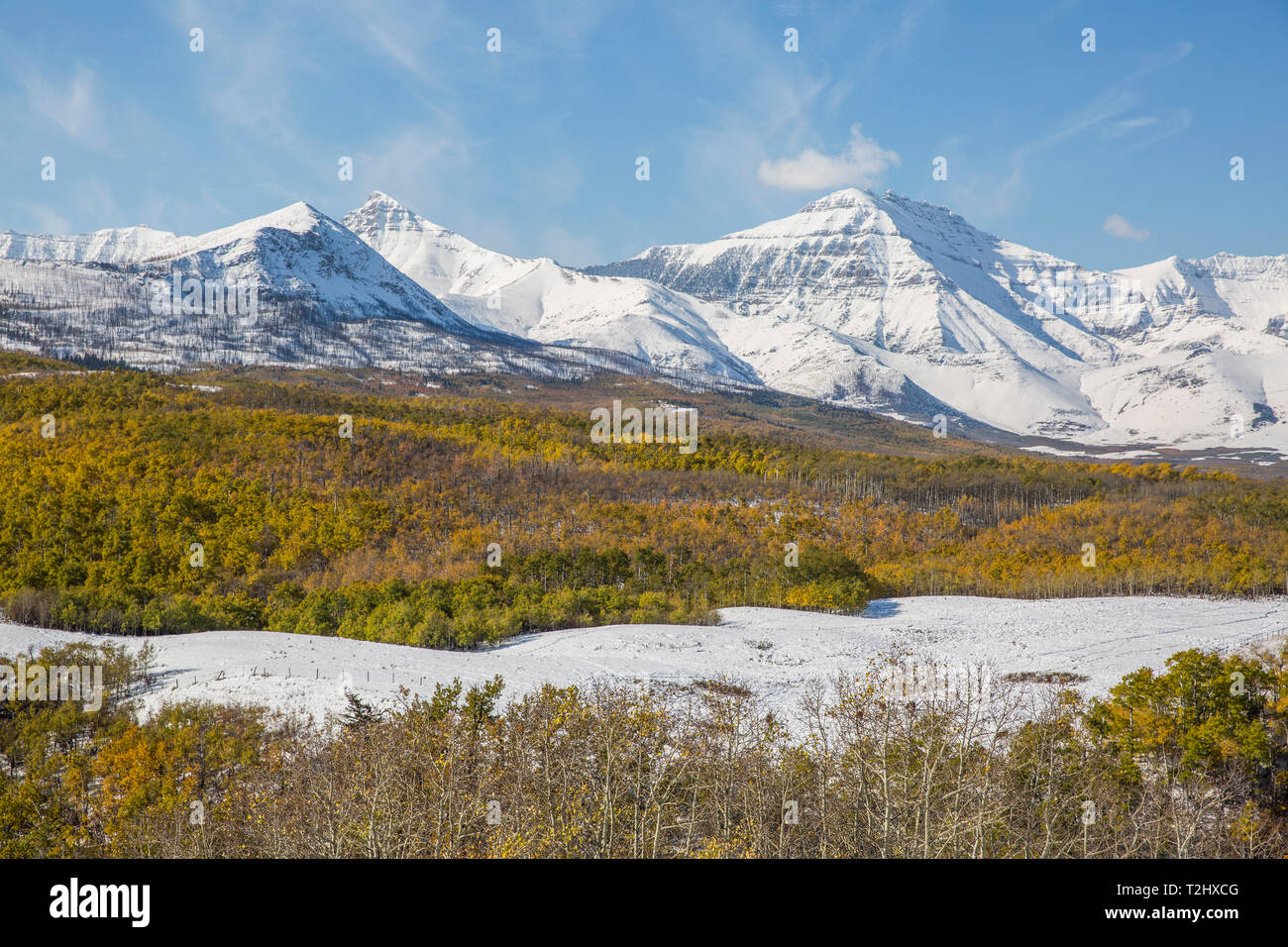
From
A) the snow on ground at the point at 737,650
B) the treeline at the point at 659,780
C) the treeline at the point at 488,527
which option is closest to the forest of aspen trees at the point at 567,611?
the treeline at the point at 659,780

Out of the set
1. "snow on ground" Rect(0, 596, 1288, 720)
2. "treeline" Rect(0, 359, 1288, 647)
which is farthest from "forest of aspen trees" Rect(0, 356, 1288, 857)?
"snow on ground" Rect(0, 596, 1288, 720)

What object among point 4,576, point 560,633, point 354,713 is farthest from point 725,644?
point 4,576

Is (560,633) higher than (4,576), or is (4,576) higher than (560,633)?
(4,576)

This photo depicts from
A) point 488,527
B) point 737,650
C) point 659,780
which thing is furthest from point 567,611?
point 659,780

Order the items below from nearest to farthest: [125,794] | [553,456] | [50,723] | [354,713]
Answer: [125,794]
[354,713]
[50,723]
[553,456]

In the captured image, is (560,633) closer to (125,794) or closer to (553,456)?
(125,794)

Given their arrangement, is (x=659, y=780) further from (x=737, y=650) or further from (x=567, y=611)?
(x=567, y=611)

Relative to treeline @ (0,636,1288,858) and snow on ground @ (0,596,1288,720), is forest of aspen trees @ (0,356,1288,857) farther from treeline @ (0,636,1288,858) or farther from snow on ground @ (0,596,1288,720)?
snow on ground @ (0,596,1288,720)
